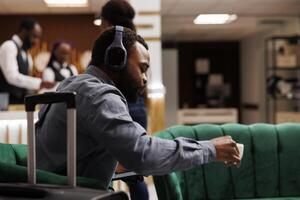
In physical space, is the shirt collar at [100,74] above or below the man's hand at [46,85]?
above

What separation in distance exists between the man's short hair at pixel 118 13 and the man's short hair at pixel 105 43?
3.37 feet

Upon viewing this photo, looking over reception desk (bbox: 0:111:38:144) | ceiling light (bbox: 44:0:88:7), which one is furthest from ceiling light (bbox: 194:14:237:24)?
reception desk (bbox: 0:111:38:144)

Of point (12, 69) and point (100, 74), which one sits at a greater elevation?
point (12, 69)

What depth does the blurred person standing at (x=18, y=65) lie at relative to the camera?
4.64 metres

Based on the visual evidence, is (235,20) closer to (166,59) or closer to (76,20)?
(166,59)

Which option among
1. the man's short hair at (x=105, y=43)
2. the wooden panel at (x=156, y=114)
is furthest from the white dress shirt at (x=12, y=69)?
the man's short hair at (x=105, y=43)

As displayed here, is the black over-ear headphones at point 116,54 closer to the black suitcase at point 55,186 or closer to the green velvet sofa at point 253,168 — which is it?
the black suitcase at point 55,186

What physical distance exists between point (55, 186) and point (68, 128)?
16cm

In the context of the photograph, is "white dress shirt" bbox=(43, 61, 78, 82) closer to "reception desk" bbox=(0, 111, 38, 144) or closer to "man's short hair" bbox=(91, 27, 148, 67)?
"reception desk" bbox=(0, 111, 38, 144)

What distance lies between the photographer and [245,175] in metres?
2.80

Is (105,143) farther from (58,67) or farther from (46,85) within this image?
(58,67)

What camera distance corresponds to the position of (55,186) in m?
1.31

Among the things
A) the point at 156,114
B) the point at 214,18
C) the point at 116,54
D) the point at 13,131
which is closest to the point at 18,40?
the point at 13,131

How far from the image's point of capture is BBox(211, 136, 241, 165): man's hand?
59.2 inches
